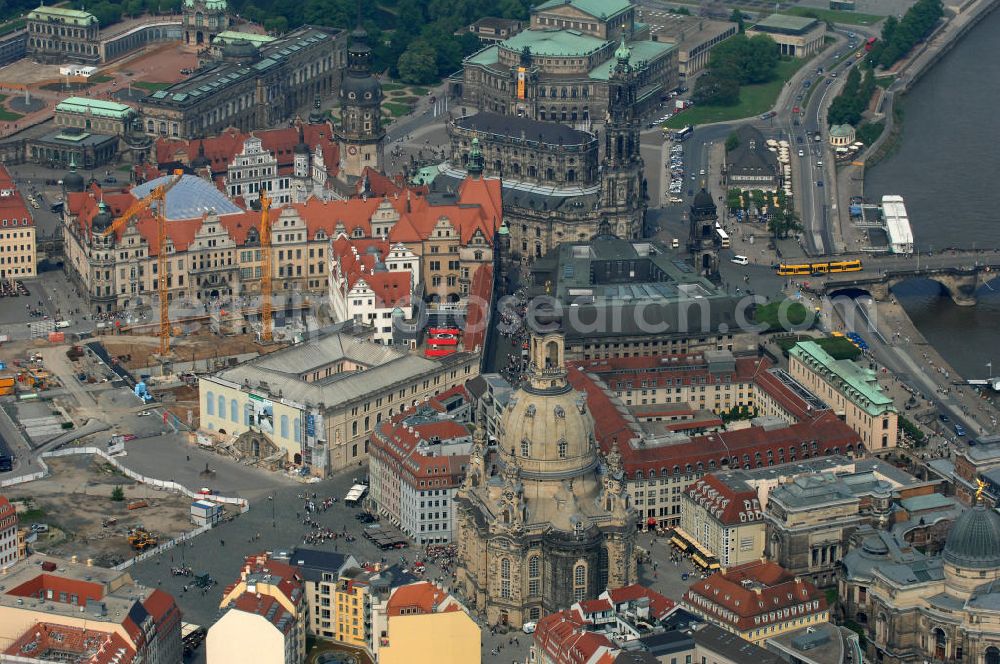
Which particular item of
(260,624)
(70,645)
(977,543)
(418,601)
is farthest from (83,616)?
(977,543)

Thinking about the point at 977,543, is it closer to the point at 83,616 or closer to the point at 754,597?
the point at 754,597

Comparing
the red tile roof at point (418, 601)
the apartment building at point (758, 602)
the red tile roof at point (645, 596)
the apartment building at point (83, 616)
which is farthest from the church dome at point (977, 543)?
the apartment building at point (83, 616)

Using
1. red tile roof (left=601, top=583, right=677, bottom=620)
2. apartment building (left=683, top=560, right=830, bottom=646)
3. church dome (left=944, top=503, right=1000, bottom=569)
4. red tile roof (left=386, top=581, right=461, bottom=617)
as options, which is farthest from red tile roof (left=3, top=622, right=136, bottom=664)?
church dome (left=944, top=503, right=1000, bottom=569)

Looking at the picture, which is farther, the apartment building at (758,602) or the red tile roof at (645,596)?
the apartment building at (758,602)

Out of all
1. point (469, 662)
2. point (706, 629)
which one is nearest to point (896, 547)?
point (706, 629)

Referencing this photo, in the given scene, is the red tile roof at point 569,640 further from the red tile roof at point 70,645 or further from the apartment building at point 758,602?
the red tile roof at point 70,645

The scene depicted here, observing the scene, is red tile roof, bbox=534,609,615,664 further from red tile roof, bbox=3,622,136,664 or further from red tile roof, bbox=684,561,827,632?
red tile roof, bbox=3,622,136,664

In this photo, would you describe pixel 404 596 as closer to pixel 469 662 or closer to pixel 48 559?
pixel 469 662

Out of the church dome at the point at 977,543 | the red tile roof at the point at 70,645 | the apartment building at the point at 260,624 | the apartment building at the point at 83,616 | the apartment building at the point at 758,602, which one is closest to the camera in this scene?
the red tile roof at the point at 70,645
